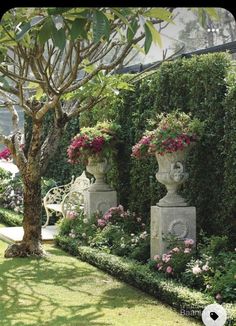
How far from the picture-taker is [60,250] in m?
8.06

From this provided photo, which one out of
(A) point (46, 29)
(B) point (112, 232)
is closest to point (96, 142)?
(B) point (112, 232)

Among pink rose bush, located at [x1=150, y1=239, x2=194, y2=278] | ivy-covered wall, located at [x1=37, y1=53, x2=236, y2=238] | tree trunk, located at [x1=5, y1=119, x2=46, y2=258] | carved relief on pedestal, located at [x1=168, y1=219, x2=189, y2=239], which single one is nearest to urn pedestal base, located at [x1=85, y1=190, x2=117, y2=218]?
ivy-covered wall, located at [x1=37, y1=53, x2=236, y2=238]

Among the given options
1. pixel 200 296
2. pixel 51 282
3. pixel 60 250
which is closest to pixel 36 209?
pixel 60 250

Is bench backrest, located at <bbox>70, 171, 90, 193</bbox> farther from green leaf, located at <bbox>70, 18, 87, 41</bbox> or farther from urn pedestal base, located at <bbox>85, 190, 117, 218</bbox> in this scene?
green leaf, located at <bbox>70, 18, 87, 41</bbox>

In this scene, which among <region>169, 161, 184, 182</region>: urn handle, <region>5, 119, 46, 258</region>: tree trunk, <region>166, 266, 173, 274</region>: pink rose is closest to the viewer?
<region>166, 266, 173, 274</region>: pink rose

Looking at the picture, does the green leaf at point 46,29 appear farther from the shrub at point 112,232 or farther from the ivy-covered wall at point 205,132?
the shrub at point 112,232

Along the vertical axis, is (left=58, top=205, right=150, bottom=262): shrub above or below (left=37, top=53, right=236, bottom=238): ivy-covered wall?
below

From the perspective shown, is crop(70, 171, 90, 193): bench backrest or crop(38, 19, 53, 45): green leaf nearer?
crop(38, 19, 53, 45): green leaf

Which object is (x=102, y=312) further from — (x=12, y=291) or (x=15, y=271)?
(x=15, y=271)

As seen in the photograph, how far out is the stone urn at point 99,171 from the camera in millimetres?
8664

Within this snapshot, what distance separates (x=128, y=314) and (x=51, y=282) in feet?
5.07

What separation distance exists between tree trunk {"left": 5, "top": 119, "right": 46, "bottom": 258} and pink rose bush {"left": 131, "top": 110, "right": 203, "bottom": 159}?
157 cm

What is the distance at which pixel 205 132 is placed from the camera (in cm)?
645

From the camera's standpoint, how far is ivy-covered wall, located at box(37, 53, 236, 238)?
20.0 ft
